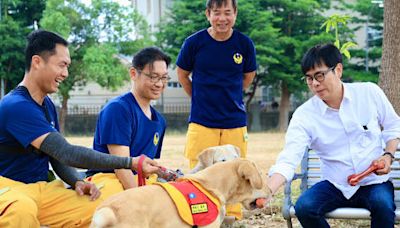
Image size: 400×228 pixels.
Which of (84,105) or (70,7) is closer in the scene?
(70,7)

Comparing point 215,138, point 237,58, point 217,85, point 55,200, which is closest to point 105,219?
point 55,200

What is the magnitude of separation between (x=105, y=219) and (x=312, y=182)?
2435 mm

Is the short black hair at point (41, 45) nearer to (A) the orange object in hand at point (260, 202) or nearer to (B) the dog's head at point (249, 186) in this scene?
(B) the dog's head at point (249, 186)

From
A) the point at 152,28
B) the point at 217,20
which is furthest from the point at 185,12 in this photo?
the point at 217,20

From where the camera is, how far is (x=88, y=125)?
3372 centimetres

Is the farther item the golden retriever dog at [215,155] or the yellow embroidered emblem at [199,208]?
the golden retriever dog at [215,155]

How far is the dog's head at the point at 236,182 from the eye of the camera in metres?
3.59

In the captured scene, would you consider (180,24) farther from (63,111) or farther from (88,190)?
(88,190)

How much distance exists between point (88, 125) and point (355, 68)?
1597cm

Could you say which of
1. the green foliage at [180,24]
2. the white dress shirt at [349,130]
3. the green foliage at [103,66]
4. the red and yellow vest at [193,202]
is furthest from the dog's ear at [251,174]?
the green foliage at [180,24]

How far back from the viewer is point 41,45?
382 centimetres

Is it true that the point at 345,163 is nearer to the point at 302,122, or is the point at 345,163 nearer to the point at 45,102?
the point at 302,122

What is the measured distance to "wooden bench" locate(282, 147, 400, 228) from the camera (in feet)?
13.5

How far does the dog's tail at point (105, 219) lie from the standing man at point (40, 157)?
17.1 inches
